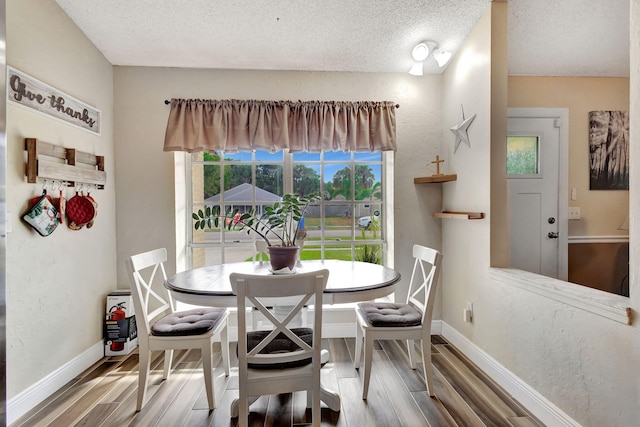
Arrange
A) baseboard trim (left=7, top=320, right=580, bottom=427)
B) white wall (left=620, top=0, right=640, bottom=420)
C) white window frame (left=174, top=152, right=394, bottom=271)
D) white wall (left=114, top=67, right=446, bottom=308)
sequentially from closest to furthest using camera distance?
white wall (left=620, top=0, right=640, bottom=420) → baseboard trim (left=7, top=320, right=580, bottom=427) → white wall (left=114, top=67, right=446, bottom=308) → white window frame (left=174, top=152, right=394, bottom=271)

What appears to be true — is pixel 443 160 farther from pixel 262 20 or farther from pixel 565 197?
pixel 262 20

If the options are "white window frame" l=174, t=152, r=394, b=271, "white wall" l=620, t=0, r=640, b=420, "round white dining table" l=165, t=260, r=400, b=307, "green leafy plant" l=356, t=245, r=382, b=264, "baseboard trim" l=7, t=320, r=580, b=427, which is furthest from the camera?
"green leafy plant" l=356, t=245, r=382, b=264

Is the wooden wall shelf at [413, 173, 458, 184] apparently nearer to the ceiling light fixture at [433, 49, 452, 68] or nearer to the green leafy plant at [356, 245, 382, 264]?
the green leafy plant at [356, 245, 382, 264]

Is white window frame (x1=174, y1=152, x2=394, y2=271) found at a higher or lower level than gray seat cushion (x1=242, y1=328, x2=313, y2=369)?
higher

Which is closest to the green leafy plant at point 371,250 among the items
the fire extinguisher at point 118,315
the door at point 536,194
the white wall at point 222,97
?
the white wall at point 222,97

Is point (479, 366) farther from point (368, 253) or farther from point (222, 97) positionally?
point (222, 97)

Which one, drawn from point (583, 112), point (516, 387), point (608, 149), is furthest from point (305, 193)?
point (608, 149)

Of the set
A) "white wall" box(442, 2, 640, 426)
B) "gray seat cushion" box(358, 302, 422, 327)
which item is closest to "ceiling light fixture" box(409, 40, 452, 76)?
"white wall" box(442, 2, 640, 426)

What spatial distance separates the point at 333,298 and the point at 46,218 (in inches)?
72.9

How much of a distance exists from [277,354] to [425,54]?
2385mm

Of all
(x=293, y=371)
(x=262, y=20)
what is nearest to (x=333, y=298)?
(x=293, y=371)

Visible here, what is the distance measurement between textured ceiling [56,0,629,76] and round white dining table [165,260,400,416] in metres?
1.78

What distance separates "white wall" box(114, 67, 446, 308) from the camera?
115 inches

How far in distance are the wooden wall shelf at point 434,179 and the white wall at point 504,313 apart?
68 mm
